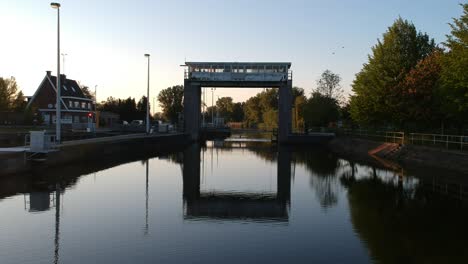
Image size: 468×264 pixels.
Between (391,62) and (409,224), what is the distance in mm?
38066

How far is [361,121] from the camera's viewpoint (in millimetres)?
57375

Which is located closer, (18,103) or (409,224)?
(409,224)

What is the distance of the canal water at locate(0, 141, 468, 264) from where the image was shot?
12.5 meters

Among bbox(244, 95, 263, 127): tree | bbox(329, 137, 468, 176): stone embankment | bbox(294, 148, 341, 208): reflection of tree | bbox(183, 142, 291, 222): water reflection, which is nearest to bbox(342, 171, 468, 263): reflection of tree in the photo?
bbox(294, 148, 341, 208): reflection of tree

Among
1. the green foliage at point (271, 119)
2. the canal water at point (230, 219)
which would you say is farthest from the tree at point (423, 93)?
the green foliage at point (271, 119)

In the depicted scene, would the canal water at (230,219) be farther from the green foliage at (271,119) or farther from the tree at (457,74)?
the green foliage at (271,119)

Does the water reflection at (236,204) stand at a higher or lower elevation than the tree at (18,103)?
lower

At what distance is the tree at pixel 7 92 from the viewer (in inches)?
3031

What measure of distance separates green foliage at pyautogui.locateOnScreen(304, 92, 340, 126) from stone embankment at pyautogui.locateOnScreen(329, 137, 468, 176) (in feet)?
76.0

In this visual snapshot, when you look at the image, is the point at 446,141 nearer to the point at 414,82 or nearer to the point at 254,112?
the point at 414,82

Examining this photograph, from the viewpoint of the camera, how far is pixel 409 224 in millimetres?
16312

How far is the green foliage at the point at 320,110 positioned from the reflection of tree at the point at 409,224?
188ft

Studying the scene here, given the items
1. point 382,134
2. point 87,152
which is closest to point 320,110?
point 382,134

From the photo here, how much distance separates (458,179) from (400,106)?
16740 mm
